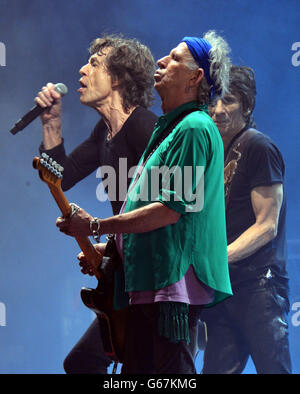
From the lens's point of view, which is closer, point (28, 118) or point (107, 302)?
point (107, 302)

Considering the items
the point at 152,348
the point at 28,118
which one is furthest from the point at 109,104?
the point at 152,348

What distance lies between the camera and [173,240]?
1.97 meters

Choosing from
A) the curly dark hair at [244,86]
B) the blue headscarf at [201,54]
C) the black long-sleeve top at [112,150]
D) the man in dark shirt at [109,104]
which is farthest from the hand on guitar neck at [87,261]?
the curly dark hair at [244,86]

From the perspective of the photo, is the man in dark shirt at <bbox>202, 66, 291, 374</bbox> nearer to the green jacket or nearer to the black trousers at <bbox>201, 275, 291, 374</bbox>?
the black trousers at <bbox>201, 275, 291, 374</bbox>

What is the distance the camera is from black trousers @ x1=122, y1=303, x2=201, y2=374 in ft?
6.38

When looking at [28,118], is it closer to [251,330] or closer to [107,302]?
[107,302]

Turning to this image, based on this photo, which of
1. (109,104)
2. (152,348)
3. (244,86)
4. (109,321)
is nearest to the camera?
(152,348)

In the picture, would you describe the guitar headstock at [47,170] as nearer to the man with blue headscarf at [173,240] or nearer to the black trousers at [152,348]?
the man with blue headscarf at [173,240]

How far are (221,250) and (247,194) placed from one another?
1226 mm

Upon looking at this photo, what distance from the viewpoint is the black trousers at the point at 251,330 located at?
309 cm

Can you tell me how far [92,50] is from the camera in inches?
116

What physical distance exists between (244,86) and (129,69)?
0.82 meters

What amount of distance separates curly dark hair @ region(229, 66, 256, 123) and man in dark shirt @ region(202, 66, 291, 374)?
7.8 inches

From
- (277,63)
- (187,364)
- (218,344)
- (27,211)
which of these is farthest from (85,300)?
(277,63)
